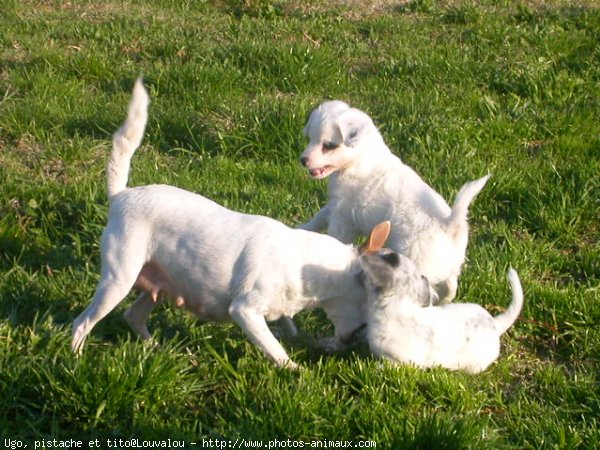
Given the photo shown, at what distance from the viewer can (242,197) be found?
639cm

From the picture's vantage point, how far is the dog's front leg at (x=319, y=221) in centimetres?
582

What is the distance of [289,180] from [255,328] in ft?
7.50

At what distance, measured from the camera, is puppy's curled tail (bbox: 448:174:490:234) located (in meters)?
5.01

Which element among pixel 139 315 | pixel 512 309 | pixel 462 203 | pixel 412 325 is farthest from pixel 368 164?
pixel 139 315

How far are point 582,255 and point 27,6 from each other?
21.0 ft

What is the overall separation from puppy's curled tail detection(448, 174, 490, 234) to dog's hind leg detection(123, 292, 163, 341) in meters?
1.55

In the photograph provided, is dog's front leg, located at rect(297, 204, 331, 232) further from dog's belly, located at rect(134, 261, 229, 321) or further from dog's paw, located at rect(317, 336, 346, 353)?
dog's belly, located at rect(134, 261, 229, 321)

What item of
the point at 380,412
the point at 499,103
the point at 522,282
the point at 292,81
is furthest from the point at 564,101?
the point at 380,412

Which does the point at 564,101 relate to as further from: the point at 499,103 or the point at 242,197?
the point at 242,197

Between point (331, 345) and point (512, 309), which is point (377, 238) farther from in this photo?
point (512, 309)

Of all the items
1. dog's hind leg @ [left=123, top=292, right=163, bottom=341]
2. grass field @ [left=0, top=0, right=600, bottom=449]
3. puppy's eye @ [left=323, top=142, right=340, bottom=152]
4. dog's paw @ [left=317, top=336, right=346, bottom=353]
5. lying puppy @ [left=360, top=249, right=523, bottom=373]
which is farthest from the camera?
puppy's eye @ [left=323, top=142, right=340, bottom=152]

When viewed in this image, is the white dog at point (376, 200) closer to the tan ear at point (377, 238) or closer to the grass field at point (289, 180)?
the grass field at point (289, 180)

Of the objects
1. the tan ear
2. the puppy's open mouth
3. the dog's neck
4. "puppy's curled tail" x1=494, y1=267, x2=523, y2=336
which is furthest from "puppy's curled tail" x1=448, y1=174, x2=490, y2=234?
the puppy's open mouth

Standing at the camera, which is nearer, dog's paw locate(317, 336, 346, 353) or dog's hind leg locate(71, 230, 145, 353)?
dog's hind leg locate(71, 230, 145, 353)
